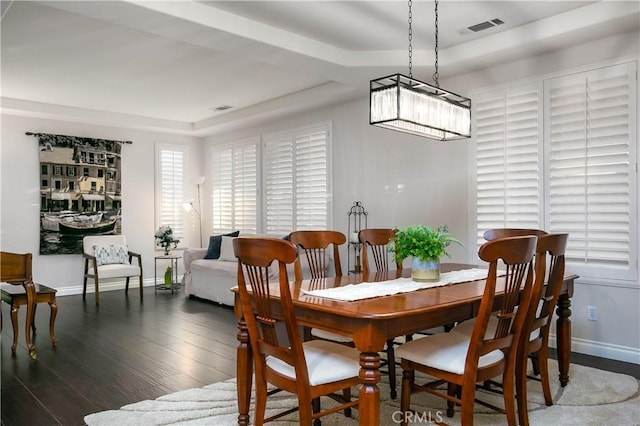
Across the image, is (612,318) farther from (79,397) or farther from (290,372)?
(79,397)

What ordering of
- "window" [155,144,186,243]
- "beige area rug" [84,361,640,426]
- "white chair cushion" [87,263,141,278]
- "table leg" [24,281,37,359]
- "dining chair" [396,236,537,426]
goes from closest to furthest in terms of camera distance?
"dining chair" [396,236,537,426] → "beige area rug" [84,361,640,426] → "table leg" [24,281,37,359] → "white chair cushion" [87,263,141,278] → "window" [155,144,186,243]

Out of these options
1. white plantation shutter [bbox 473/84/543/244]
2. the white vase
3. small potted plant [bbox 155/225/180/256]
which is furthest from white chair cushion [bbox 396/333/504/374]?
small potted plant [bbox 155/225/180/256]

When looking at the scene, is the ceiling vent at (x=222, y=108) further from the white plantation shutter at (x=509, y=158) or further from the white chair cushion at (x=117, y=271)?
the white plantation shutter at (x=509, y=158)

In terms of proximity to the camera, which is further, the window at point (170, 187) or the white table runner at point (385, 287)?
the window at point (170, 187)

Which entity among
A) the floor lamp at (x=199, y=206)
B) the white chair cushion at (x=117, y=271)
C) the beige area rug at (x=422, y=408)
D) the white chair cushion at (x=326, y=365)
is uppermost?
the floor lamp at (x=199, y=206)

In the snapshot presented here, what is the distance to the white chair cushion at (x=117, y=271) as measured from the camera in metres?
6.43

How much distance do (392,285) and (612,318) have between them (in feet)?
7.38

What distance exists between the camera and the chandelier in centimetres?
271

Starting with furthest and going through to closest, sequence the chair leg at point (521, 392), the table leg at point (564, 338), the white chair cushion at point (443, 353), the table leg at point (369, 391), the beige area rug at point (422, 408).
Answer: the table leg at point (564, 338) → the beige area rug at point (422, 408) → the chair leg at point (521, 392) → the white chair cushion at point (443, 353) → the table leg at point (369, 391)

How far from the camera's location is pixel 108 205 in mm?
7359

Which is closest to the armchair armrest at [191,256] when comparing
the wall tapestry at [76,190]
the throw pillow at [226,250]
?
the throw pillow at [226,250]

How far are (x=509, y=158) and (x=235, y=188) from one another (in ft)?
15.2

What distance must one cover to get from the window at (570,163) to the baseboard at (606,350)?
556 millimetres

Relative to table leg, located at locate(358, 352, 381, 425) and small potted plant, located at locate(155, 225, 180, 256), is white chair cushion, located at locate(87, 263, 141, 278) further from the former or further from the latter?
table leg, located at locate(358, 352, 381, 425)
